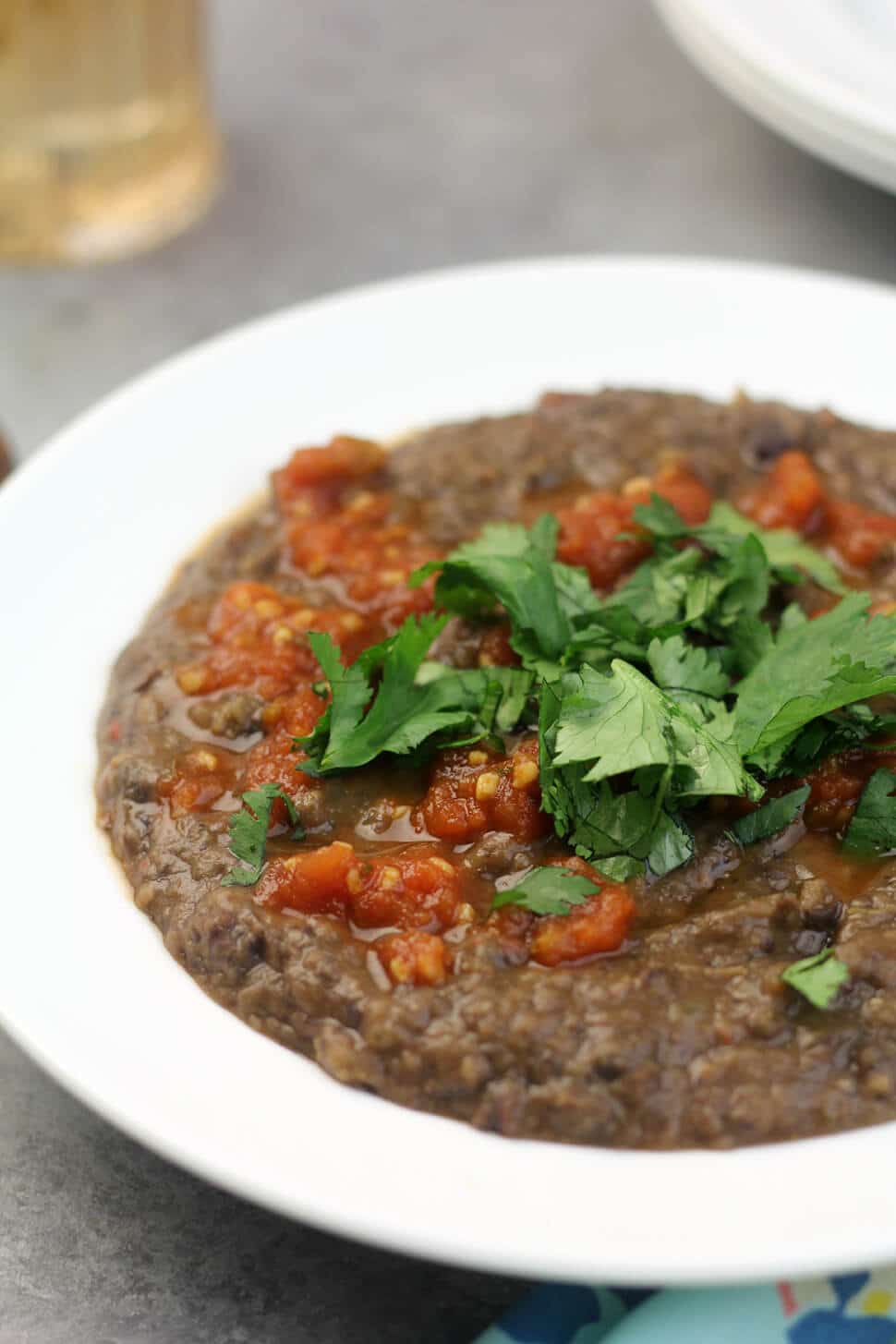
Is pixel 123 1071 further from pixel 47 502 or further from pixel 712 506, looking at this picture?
pixel 712 506

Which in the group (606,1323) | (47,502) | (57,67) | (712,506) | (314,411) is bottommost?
(606,1323)

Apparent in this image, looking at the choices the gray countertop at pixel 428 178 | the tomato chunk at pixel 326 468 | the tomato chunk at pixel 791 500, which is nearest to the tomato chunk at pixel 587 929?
the tomato chunk at pixel 791 500

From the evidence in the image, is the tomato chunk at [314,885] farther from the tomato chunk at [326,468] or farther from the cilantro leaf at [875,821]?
the tomato chunk at [326,468]

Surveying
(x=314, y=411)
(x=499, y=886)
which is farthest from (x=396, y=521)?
(x=499, y=886)

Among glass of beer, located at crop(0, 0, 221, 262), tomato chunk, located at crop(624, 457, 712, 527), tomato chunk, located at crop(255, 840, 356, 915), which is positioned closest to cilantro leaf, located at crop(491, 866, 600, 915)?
tomato chunk, located at crop(255, 840, 356, 915)

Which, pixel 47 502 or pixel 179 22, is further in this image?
pixel 179 22

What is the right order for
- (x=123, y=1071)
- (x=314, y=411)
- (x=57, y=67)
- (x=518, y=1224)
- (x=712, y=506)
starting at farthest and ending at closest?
1. (x=57, y=67)
2. (x=314, y=411)
3. (x=712, y=506)
4. (x=123, y=1071)
5. (x=518, y=1224)

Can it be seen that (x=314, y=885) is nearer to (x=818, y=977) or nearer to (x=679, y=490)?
(x=818, y=977)

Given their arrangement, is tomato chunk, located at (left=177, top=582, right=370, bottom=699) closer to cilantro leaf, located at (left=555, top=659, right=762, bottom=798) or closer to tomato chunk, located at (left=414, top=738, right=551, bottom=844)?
tomato chunk, located at (left=414, top=738, right=551, bottom=844)

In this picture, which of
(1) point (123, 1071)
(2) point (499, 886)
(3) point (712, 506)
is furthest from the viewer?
(3) point (712, 506)
